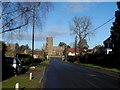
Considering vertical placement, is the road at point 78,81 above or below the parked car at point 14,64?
below

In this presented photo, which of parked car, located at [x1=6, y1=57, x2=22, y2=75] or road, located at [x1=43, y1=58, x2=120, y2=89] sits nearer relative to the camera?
road, located at [x1=43, y1=58, x2=120, y2=89]

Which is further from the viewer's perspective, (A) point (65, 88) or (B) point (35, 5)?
(B) point (35, 5)

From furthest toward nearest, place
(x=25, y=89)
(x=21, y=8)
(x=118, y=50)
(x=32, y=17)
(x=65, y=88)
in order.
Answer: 1. (x=118, y=50)
2. (x=32, y=17)
3. (x=21, y=8)
4. (x=65, y=88)
5. (x=25, y=89)

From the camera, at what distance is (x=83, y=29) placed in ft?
349

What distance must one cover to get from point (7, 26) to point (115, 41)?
28465 mm

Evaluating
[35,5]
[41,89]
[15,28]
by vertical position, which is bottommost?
[41,89]

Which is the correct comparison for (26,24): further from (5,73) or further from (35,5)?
(5,73)

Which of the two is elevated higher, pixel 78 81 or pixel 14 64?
pixel 14 64

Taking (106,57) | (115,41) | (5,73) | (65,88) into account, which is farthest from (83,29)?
(65,88)

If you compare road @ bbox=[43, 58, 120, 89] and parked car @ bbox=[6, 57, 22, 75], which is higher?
parked car @ bbox=[6, 57, 22, 75]

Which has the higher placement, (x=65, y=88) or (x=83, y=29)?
(x=83, y=29)

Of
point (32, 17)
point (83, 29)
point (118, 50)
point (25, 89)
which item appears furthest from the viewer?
point (83, 29)

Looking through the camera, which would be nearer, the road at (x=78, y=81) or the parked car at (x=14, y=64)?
the road at (x=78, y=81)

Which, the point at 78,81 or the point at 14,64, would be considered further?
the point at 14,64
